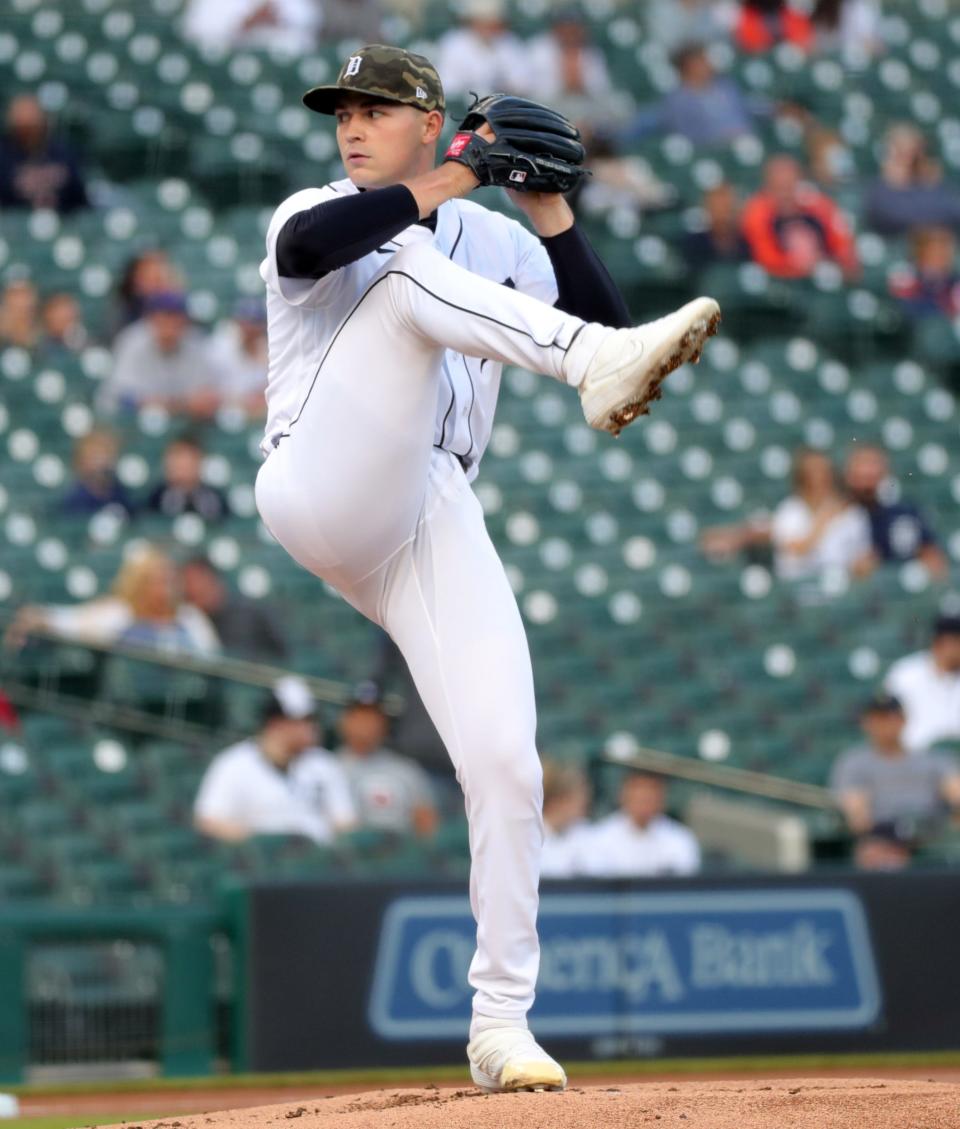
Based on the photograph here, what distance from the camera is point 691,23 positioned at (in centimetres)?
1380

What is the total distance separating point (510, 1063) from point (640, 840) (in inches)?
159

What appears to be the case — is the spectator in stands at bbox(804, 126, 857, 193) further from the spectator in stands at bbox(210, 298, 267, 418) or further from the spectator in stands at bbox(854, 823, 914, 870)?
the spectator in stands at bbox(854, 823, 914, 870)

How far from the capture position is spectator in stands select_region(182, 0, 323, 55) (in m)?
12.9

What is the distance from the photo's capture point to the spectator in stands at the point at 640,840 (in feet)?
25.5

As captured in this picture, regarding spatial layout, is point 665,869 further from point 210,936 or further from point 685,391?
point 685,391

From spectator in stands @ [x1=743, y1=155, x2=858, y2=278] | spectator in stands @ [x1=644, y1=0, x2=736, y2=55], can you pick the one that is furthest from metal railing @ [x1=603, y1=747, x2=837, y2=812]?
spectator in stands @ [x1=644, y1=0, x2=736, y2=55]

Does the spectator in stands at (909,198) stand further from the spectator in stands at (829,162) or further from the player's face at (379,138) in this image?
the player's face at (379,138)

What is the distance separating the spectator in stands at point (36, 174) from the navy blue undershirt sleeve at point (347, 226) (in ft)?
26.5

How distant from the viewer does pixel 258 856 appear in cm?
764

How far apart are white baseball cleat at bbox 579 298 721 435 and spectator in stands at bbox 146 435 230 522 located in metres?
5.82

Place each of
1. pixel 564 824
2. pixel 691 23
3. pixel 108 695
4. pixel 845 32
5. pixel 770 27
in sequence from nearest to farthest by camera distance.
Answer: pixel 564 824 → pixel 108 695 → pixel 691 23 → pixel 770 27 → pixel 845 32

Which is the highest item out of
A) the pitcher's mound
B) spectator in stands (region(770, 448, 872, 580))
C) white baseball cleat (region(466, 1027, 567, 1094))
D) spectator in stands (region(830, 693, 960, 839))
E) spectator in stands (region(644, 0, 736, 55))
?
spectator in stands (region(644, 0, 736, 55))

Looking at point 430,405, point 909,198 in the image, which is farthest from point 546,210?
point 909,198

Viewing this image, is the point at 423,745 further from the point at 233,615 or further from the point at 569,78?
the point at 569,78
